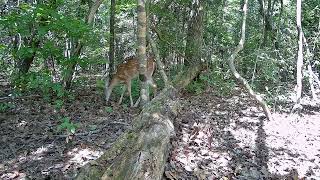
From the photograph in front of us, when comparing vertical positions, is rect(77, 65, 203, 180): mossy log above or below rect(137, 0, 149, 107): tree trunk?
below

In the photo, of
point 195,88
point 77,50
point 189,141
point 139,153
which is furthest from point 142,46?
point 195,88

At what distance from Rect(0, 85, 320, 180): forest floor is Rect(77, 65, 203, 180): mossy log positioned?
41 centimetres

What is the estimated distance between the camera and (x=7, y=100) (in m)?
9.02

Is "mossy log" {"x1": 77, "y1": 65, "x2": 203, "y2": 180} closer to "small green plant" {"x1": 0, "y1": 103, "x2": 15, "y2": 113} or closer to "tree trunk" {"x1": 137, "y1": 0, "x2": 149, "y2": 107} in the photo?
"tree trunk" {"x1": 137, "y1": 0, "x2": 149, "y2": 107}

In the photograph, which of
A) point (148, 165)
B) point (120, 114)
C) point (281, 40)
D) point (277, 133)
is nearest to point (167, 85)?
point (120, 114)

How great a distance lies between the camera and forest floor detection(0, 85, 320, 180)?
5.44 m

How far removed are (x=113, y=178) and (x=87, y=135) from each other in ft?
8.58

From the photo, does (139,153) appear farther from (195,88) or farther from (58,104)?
(195,88)

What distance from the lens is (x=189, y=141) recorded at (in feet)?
22.1

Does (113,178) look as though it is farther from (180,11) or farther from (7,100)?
(180,11)

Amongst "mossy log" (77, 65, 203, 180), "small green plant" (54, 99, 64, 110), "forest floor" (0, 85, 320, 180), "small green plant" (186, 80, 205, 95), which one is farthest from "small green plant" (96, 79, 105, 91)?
"mossy log" (77, 65, 203, 180)

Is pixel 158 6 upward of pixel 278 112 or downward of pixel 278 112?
upward

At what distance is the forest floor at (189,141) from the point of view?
17.9ft

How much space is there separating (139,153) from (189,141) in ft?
7.75
